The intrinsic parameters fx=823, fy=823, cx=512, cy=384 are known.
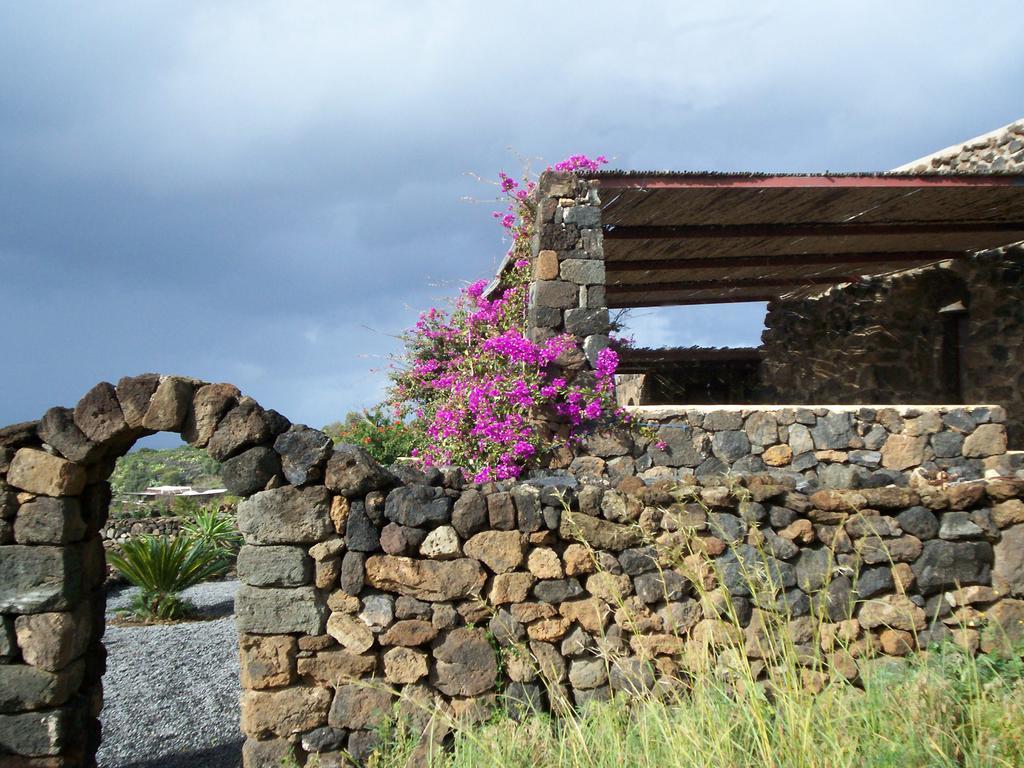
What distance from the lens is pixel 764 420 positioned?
7203 millimetres

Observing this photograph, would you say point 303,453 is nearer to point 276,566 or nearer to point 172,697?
point 276,566

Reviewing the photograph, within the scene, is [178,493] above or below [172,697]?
above

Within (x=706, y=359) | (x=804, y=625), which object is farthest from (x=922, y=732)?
(x=706, y=359)

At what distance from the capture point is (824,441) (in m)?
7.21

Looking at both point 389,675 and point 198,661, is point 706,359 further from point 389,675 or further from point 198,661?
point 389,675

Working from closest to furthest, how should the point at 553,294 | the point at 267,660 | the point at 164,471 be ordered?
1. the point at 267,660
2. the point at 553,294
3. the point at 164,471

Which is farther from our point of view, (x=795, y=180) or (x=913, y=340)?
(x=913, y=340)

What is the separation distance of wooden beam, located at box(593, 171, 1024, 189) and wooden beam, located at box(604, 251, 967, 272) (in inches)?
91.2

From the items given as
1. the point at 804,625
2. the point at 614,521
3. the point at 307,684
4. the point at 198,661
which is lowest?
the point at 198,661

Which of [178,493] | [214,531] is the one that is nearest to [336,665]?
[214,531]

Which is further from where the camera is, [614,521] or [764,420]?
[764,420]

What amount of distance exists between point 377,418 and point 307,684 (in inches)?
341

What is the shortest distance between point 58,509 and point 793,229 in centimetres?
725

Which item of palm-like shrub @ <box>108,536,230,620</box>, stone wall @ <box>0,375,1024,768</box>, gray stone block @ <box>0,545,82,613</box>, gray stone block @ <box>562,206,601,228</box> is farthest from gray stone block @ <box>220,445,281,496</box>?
palm-like shrub @ <box>108,536,230,620</box>
